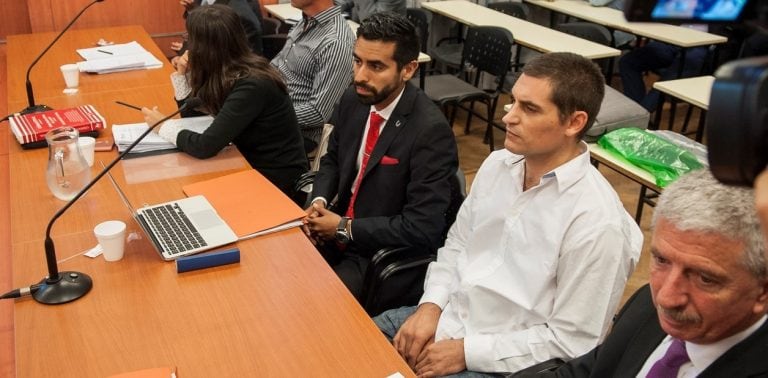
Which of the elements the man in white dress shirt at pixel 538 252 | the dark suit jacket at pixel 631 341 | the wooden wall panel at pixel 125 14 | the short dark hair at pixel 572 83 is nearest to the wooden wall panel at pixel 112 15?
the wooden wall panel at pixel 125 14

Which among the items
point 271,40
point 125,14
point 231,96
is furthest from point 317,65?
point 125,14

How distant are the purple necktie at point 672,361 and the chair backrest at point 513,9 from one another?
16.1ft

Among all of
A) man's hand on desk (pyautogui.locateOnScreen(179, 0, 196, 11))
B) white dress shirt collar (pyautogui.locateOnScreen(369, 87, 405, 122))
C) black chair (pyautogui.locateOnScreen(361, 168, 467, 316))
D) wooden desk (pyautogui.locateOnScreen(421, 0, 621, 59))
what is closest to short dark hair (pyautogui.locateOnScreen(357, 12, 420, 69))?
white dress shirt collar (pyautogui.locateOnScreen(369, 87, 405, 122))

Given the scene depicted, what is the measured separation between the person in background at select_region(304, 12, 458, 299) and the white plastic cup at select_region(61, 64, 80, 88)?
1596 millimetres

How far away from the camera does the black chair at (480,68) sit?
4.53 m

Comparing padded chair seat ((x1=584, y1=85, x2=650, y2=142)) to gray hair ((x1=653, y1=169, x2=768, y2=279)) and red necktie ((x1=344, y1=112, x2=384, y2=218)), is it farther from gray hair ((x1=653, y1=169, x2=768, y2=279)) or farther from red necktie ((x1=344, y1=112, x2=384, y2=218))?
gray hair ((x1=653, y1=169, x2=768, y2=279))

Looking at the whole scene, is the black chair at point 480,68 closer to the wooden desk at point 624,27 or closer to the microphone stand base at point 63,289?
the wooden desk at point 624,27

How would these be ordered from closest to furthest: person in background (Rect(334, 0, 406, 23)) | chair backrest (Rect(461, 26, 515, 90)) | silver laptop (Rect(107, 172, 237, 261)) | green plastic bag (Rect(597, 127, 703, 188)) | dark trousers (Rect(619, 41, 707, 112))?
silver laptop (Rect(107, 172, 237, 261)), green plastic bag (Rect(597, 127, 703, 188)), chair backrest (Rect(461, 26, 515, 90)), dark trousers (Rect(619, 41, 707, 112)), person in background (Rect(334, 0, 406, 23))

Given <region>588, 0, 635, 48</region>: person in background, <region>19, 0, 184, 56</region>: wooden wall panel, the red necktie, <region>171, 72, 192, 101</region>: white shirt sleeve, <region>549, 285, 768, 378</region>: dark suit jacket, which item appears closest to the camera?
<region>549, 285, 768, 378</region>: dark suit jacket

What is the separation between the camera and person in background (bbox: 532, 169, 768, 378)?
1.12 m

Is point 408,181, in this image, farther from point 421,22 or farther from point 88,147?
point 421,22

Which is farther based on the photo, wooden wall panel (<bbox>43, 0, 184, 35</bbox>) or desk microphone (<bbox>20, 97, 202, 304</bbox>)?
wooden wall panel (<bbox>43, 0, 184, 35</bbox>)

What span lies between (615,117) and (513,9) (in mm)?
2831

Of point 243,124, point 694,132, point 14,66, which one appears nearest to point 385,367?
point 243,124
